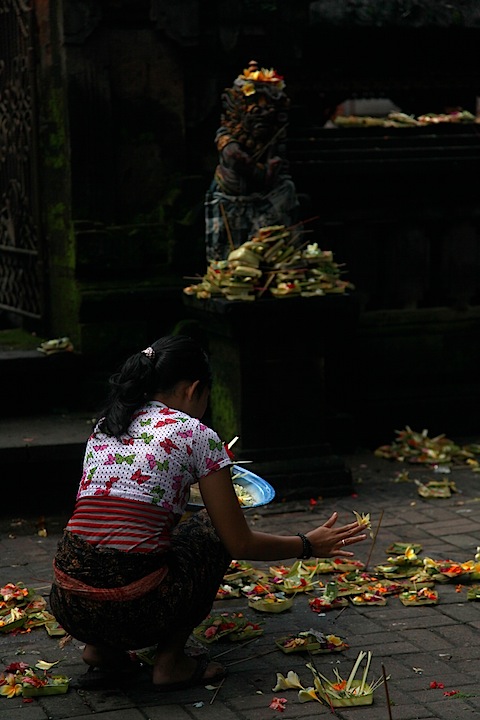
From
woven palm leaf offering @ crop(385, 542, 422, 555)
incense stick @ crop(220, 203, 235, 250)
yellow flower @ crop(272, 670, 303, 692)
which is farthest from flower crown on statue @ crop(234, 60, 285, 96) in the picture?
yellow flower @ crop(272, 670, 303, 692)

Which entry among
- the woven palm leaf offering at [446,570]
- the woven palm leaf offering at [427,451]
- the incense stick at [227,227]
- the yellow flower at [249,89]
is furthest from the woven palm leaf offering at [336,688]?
the yellow flower at [249,89]

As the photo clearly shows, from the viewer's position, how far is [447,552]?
641 cm

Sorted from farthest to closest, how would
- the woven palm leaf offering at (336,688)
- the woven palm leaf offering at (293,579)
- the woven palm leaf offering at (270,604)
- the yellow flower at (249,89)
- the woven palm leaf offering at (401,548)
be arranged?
the yellow flower at (249,89) < the woven palm leaf offering at (401,548) < the woven palm leaf offering at (293,579) < the woven palm leaf offering at (270,604) < the woven palm leaf offering at (336,688)

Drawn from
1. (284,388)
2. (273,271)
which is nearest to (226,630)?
(284,388)

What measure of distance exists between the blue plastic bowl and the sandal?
23.2 inches

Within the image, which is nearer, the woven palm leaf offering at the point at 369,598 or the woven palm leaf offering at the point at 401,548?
the woven palm leaf offering at the point at 369,598

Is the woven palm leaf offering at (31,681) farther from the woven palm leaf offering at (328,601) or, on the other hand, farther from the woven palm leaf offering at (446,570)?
the woven palm leaf offering at (446,570)

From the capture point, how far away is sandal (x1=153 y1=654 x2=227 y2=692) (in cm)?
462

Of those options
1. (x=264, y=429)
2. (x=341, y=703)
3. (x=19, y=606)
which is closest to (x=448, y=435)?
(x=264, y=429)

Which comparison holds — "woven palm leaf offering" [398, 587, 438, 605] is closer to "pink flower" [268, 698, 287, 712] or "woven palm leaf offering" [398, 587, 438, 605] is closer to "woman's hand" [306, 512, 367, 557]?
"woman's hand" [306, 512, 367, 557]

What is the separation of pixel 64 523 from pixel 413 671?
2.98 meters

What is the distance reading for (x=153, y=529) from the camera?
4.52 metres

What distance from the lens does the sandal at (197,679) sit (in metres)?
4.62

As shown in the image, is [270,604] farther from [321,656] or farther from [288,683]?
[288,683]
